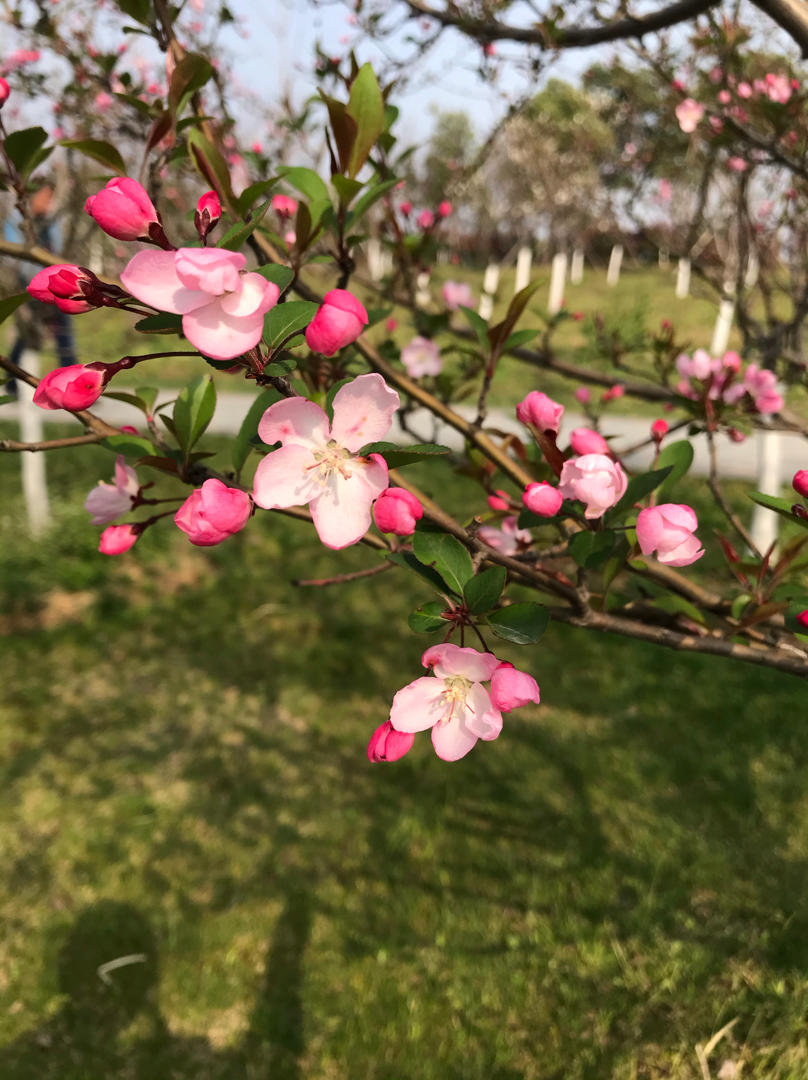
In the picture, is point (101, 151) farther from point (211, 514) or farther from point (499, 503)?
point (499, 503)

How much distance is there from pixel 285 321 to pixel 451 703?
1.53ft

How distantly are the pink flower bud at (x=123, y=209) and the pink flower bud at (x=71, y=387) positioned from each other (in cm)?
13

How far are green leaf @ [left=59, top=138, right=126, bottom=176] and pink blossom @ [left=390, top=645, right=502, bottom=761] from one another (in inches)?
30.9

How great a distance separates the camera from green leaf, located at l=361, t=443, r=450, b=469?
678mm

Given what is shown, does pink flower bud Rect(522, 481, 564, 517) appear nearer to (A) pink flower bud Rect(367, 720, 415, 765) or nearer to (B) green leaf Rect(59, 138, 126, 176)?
(A) pink flower bud Rect(367, 720, 415, 765)

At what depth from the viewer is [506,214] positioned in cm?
2300

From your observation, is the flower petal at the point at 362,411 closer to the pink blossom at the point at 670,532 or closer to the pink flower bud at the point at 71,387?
the pink flower bud at the point at 71,387

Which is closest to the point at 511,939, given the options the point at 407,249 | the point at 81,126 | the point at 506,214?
the point at 407,249

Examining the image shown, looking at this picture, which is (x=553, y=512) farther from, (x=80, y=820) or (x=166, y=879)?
(x=80, y=820)

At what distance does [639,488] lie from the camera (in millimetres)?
973

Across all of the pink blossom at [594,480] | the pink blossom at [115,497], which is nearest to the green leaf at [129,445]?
the pink blossom at [115,497]

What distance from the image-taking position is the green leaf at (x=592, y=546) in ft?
3.15

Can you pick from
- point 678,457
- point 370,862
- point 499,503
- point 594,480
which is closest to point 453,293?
point 499,503

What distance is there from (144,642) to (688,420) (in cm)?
325
